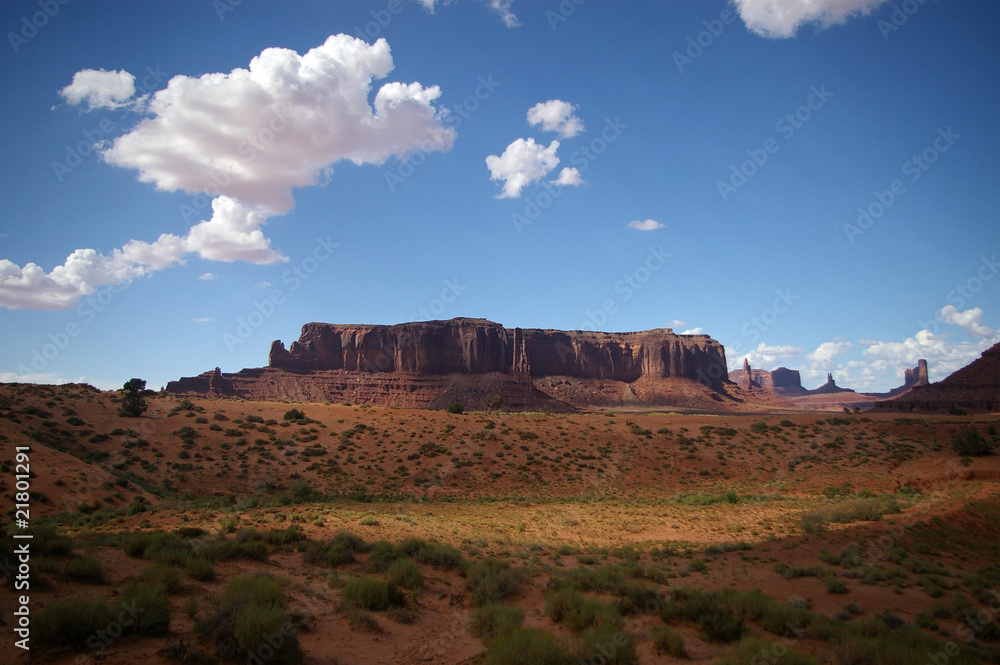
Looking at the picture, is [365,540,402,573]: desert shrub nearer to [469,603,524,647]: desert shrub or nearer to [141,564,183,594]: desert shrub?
[469,603,524,647]: desert shrub

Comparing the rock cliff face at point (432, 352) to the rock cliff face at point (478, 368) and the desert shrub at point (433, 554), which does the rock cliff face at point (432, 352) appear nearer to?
the rock cliff face at point (478, 368)

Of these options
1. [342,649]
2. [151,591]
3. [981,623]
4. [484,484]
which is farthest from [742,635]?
[484,484]

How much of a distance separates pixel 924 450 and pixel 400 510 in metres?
39.6

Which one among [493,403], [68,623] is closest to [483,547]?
[68,623]

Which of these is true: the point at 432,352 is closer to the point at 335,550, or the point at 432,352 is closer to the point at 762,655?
the point at 335,550

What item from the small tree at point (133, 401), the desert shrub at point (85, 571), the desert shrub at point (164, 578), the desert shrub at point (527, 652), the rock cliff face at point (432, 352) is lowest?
the desert shrub at point (527, 652)

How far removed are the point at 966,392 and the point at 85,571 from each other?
107m

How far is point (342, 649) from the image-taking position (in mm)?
9086

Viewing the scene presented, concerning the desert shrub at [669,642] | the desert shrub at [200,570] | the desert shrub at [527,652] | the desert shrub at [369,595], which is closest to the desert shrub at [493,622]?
the desert shrub at [527,652]

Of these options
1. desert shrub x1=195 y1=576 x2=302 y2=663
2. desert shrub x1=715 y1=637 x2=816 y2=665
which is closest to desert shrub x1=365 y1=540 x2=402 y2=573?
desert shrub x1=195 y1=576 x2=302 y2=663

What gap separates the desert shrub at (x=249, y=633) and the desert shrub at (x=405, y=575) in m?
3.64

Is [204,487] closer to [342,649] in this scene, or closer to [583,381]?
[342,649]

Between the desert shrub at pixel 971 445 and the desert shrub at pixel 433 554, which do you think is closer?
the desert shrub at pixel 433 554

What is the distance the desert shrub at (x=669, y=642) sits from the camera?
939 cm
